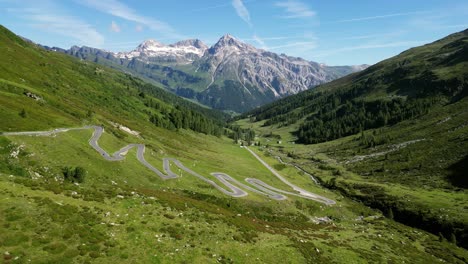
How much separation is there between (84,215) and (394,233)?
6160 cm

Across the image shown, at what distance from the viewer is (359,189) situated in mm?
111125

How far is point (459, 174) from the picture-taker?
111500mm

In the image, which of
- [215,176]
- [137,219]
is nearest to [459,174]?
[215,176]

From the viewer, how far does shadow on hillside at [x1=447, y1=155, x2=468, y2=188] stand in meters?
106

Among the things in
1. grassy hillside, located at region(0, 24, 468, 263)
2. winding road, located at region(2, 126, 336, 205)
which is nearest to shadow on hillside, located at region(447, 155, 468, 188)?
grassy hillside, located at region(0, 24, 468, 263)

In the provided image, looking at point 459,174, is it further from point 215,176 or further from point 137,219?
point 137,219

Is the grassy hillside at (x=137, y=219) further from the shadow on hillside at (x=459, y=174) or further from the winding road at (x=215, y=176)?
the shadow on hillside at (x=459, y=174)

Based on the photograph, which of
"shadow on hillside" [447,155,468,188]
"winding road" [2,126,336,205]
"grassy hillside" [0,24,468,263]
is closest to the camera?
"grassy hillside" [0,24,468,263]

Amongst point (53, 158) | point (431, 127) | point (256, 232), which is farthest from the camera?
point (431, 127)

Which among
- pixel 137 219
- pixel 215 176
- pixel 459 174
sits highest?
pixel 137 219

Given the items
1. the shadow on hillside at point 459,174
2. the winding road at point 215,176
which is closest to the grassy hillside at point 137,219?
the winding road at point 215,176

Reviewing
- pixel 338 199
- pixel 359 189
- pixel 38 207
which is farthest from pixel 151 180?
pixel 359 189

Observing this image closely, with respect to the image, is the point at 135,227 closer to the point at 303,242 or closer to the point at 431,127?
the point at 303,242

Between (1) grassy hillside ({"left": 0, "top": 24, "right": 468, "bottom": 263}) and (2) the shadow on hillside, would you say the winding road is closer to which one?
(1) grassy hillside ({"left": 0, "top": 24, "right": 468, "bottom": 263})
